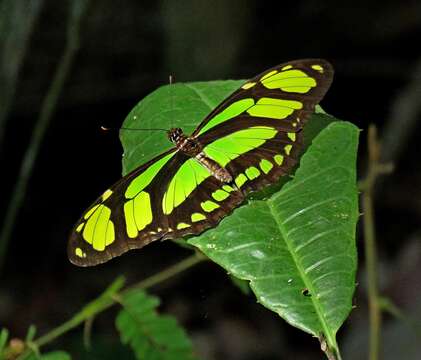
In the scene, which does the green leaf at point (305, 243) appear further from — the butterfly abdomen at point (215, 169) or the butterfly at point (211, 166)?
the butterfly abdomen at point (215, 169)

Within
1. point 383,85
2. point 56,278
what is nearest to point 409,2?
point 383,85

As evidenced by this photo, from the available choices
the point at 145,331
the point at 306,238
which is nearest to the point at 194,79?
the point at 145,331

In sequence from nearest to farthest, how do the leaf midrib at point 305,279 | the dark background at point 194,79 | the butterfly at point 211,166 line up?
the leaf midrib at point 305,279 → the butterfly at point 211,166 → the dark background at point 194,79

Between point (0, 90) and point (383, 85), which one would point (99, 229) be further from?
point (383, 85)

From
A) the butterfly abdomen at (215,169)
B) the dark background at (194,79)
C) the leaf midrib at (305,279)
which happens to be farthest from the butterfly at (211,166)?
the dark background at (194,79)

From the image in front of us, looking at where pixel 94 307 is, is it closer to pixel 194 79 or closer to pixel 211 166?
pixel 211 166

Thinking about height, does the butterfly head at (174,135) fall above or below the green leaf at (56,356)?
above

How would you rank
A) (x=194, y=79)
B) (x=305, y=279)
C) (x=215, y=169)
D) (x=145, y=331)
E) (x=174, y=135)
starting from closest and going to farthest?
(x=305, y=279) < (x=174, y=135) < (x=215, y=169) < (x=145, y=331) < (x=194, y=79)

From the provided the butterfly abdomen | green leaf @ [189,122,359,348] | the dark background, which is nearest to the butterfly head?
the butterfly abdomen
